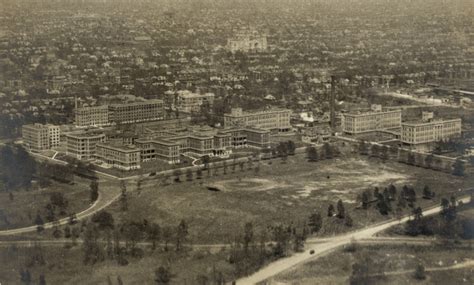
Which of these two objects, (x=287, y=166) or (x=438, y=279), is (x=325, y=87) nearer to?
(x=287, y=166)

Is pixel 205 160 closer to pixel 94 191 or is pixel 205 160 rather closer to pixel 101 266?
pixel 94 191

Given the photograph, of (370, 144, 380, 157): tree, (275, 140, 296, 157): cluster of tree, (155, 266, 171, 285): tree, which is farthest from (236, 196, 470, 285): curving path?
(275, 140, 296, 157): cluster of tree

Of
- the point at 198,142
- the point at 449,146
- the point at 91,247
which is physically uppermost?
the point at 198,142

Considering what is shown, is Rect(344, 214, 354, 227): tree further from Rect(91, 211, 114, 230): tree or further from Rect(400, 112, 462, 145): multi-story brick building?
Rect(400, 112, 462, 145): multi-story brick building

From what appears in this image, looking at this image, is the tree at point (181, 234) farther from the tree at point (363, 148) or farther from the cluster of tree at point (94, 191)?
the tree at point (363, 148)

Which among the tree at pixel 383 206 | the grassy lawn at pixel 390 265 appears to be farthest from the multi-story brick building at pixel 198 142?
the grassy lawn at pixel 390 265

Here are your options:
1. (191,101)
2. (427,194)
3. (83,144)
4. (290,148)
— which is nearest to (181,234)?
(427,194)
